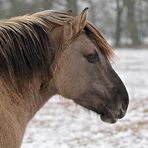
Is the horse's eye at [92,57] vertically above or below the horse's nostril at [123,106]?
above

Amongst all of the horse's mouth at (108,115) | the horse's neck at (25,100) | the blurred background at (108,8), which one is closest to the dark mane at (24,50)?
the horse's neck at (25,100)

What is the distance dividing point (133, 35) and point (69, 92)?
1168 inches

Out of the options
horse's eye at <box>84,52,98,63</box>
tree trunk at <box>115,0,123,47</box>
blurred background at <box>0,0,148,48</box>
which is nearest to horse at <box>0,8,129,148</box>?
horse's eye at <box>84,52,98,63</box>

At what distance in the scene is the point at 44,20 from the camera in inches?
113

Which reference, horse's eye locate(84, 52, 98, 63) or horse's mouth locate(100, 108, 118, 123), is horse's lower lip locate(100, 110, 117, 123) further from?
horse's eye locate(84, 52, 98, 63)

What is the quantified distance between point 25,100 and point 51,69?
290mm

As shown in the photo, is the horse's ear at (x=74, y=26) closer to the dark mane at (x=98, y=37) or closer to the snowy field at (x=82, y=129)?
the dark mane at (x=98, y=37)

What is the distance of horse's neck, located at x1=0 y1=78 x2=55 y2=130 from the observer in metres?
2.65

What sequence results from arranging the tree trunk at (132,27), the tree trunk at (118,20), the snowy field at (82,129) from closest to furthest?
the snowy field at (82,129)
the tree trunk at (132,27)
the tree trunk at (118,20)

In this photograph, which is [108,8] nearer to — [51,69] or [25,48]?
[51,69]

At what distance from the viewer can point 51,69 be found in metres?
2.86

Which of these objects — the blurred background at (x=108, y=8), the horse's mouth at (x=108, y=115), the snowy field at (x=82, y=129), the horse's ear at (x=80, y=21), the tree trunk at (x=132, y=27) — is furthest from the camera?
the tree trunk at (x=132, y=27)

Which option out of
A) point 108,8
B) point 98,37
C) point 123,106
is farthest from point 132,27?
point 98,37

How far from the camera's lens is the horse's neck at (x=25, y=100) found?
2.65 meters
